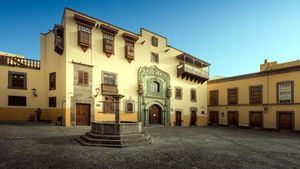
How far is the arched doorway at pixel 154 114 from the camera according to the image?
71.6ft

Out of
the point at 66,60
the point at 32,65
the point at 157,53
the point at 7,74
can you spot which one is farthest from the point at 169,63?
the point at 7,74

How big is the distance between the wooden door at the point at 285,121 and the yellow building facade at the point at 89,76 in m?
12.0

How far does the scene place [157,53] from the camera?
22797 mm

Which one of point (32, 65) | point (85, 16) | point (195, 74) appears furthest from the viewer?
point (195, 74)

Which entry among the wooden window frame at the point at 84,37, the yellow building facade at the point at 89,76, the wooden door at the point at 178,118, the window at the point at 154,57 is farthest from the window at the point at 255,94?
the wooden window frame at the point at 84,37

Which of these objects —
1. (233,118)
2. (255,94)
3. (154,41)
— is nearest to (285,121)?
(255,94)

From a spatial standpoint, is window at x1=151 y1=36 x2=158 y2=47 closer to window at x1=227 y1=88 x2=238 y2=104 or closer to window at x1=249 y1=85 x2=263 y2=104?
window at x1=227 y1=88 x2=238 y2=104

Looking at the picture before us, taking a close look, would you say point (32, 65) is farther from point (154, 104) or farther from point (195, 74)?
point (195, 74)

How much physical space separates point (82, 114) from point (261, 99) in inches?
801

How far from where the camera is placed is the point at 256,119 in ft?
78.6

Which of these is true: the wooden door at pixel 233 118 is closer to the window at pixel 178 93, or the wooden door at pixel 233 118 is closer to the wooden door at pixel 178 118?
the wooden door at pixel 178 118

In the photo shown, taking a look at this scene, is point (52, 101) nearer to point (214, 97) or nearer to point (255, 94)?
point (214, 97)

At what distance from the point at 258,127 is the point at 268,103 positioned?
312 centimetres

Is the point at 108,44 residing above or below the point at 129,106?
above
